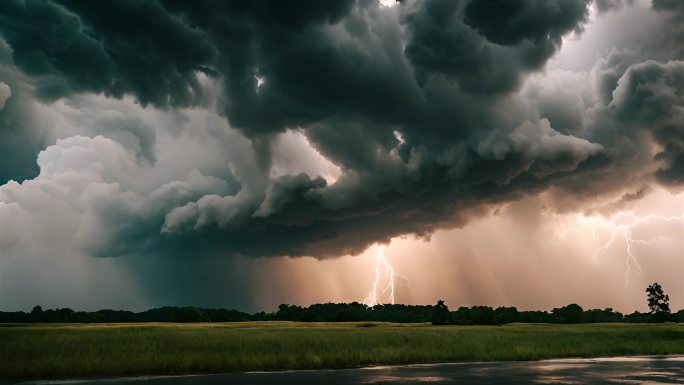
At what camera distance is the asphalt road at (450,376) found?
113 ft

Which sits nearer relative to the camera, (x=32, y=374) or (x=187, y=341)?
(x=32, y=374)

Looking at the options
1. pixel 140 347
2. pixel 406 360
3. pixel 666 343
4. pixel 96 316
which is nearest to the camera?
pixel 140 347

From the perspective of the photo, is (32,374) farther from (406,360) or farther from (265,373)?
(406,360)

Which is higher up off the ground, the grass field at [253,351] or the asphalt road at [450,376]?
the grass field at [253,351]

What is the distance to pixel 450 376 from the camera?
38031 mm

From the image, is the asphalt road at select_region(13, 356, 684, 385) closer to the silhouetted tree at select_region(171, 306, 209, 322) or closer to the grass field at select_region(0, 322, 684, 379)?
the grass field at select_region(0, 322, 684, 379)

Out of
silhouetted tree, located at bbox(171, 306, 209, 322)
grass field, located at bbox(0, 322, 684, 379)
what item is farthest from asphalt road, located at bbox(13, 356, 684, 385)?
silhouetted tree, located at bbox(171, 306, 209, 322)

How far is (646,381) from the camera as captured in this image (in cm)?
3478

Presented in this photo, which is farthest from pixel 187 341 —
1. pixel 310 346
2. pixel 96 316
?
pixel 96 316

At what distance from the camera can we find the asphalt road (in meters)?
34.5

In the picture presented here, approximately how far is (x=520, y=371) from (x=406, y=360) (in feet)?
38.0

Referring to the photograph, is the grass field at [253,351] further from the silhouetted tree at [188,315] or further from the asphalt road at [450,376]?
the silhouetted tree at [188,315]

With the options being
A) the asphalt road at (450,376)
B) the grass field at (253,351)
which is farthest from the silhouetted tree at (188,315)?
the asphalt road at (450,376)

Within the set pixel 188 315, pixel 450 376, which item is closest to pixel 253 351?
pixel 450 376
